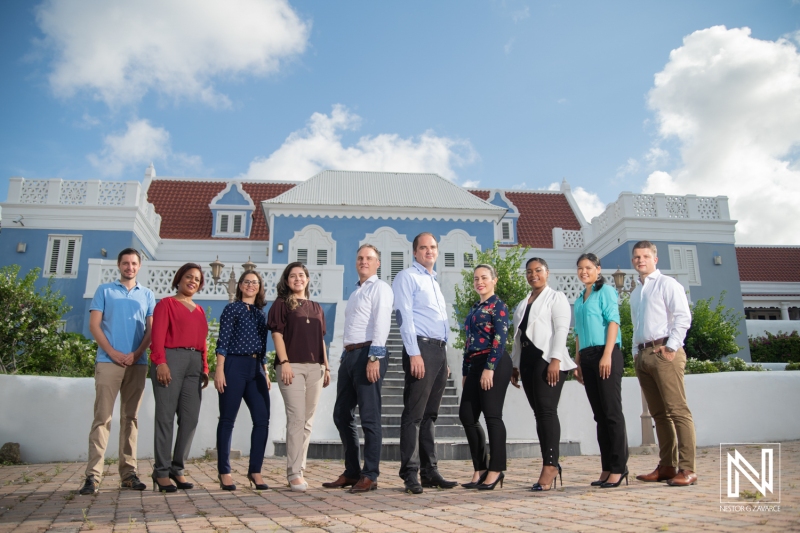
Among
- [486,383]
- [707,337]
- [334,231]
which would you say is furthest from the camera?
[334,231]

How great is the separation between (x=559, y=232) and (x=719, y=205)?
6.12 m

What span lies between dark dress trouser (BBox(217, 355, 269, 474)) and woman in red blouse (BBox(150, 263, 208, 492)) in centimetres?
29

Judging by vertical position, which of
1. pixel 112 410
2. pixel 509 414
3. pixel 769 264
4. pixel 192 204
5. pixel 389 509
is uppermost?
pixel 192 204

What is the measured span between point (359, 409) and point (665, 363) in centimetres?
268

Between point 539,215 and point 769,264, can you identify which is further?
point 769,264

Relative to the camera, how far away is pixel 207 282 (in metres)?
16.6

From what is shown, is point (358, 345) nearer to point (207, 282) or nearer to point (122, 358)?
point (122, 358)

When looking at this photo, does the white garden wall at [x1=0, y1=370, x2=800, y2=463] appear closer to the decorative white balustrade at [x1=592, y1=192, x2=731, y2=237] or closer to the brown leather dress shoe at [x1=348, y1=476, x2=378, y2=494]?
the brown leather dress shoe at [x1=348, y1=476, x2=378, y2=494]

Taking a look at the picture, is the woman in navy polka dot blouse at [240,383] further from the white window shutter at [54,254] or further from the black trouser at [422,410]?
the white window shutter at [54,254]

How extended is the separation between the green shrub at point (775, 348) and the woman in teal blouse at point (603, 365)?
1761cm

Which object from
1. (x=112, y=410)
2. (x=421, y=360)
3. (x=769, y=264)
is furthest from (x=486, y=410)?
(x=769, y=264)

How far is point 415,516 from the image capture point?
385cm

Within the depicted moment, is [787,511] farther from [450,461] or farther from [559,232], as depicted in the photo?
[559,232]

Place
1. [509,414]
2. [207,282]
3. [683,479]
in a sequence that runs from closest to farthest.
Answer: [683,479] < [509,414] < [207,282]
